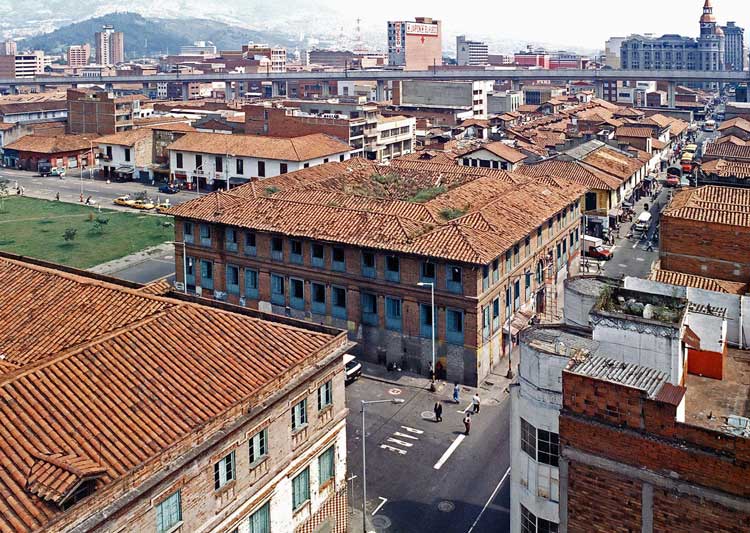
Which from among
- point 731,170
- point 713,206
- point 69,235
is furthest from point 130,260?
point 731,170

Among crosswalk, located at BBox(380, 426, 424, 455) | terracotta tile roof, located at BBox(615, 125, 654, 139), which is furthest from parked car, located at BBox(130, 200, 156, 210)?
crosswalk, located at BBox(380, 426, 424, 455)

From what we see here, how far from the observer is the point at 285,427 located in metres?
25.6

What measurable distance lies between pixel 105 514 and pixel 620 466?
12156 millimetres

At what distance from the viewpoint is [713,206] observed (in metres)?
45.9

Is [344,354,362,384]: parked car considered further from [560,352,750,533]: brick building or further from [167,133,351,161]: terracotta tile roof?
[167,133,351,161]: terracotta tile roof

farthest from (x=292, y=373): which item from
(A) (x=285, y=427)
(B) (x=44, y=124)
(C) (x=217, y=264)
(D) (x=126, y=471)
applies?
(B) (x=44, y=124)

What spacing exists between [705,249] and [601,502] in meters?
27.0

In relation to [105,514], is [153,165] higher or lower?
higher

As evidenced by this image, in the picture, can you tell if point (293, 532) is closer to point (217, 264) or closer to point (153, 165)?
point (217, 264)

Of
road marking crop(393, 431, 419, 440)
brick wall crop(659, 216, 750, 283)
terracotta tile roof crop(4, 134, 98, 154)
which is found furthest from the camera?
terracotta tile roof crop(4, 134, 98, 154)

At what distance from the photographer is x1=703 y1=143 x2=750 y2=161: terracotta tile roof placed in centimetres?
7925

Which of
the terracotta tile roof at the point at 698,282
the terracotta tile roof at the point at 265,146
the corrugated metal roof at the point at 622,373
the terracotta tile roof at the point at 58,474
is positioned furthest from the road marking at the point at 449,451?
the terracotta tile roof at the point at 265,146

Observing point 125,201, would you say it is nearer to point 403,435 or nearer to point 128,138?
point 128,138

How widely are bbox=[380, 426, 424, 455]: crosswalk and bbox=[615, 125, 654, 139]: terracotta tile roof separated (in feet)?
240
